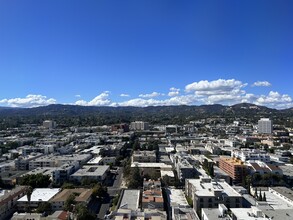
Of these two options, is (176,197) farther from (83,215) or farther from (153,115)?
(153,115)

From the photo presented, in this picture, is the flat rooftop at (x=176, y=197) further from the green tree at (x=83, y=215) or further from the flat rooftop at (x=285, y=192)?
the flat rooftop at (x=285, y=192)

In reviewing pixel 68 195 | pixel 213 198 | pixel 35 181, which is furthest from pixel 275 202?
pixel 35 181

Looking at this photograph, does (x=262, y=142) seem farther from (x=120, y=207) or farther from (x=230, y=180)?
(x=120, y=207)

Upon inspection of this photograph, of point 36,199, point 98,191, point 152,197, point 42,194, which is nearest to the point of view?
point 152,197

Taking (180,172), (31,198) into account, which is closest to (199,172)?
(180,172)

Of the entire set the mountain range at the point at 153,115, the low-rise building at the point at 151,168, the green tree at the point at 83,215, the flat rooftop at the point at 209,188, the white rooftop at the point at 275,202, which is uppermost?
the mountain range at the point at 153,115

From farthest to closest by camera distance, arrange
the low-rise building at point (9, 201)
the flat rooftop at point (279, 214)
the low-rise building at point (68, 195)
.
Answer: the low-rise building at point (68, 195)
the low-rise building at point (9, 201)
the flat rooftop at point (279, 214)

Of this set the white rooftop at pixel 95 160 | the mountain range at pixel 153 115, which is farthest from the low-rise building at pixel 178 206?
the mountain range at pixel 153 115

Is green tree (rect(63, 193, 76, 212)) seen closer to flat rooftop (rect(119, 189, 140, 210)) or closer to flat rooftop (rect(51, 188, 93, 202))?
flat rooftop (rect(51, 188, 93, 202))

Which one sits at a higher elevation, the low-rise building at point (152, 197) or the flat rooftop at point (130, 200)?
the low-rise building at point (152, 197)
